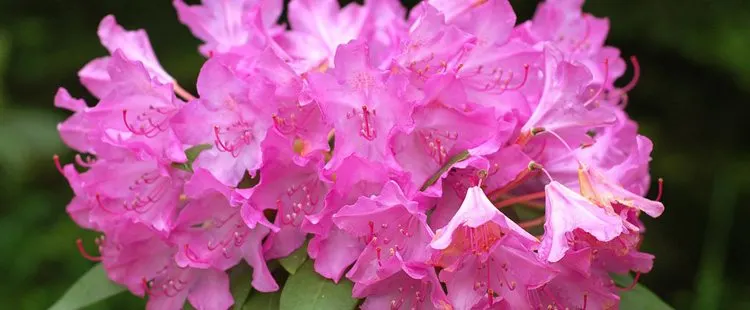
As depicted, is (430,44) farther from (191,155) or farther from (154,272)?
(154,272)

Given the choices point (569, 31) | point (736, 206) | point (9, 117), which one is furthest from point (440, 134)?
point (9, 117)

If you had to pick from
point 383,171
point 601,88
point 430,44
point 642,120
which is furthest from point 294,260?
point 642,120

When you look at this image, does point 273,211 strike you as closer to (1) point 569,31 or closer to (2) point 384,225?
(2) point 384,225

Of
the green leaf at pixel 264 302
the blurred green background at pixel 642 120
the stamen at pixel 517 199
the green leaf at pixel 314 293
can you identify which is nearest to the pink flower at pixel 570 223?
the stamen at pixel 517 199

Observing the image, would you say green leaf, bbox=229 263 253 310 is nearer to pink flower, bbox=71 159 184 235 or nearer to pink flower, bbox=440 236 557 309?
pink flower, bbox=71 159 184 235

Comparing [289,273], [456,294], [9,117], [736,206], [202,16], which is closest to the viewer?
[456,294]

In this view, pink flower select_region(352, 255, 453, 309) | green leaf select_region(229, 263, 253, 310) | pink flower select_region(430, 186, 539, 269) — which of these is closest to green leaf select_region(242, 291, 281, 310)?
green leaf select_region(229, 263, 253, 310)
